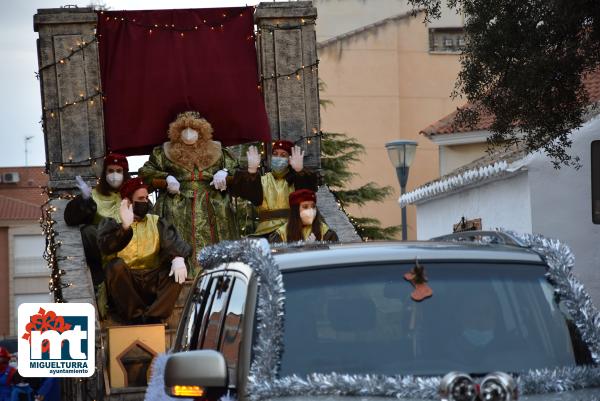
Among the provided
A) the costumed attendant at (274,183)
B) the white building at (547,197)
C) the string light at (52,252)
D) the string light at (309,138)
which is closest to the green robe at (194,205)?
the costumed attendant at (274,183)

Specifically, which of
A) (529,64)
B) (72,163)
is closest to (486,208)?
(529,64)

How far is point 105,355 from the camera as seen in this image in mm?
12148

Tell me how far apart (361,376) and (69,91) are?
12.1 meters

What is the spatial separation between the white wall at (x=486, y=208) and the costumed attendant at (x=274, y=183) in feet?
26.3

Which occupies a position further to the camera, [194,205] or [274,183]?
[194,205]

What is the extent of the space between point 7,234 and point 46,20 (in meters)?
64.3

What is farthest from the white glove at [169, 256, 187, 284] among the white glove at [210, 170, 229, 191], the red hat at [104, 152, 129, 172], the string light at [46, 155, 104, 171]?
the string light at [46, 155, 104, 171]

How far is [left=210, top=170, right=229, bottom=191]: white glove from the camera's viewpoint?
51.3 feet

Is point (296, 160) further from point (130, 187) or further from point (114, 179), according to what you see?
point (130, 187)

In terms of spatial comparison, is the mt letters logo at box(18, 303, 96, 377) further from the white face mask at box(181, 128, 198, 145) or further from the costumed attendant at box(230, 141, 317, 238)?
the white face mask at box(181, 128, 198, 145)

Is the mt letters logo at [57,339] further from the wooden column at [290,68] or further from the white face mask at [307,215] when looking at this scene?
the wooden column at [290,68]

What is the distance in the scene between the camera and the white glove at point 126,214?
1332 centimetres

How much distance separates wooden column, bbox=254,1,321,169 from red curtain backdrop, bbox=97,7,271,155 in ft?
0.71

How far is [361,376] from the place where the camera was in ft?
16.3
